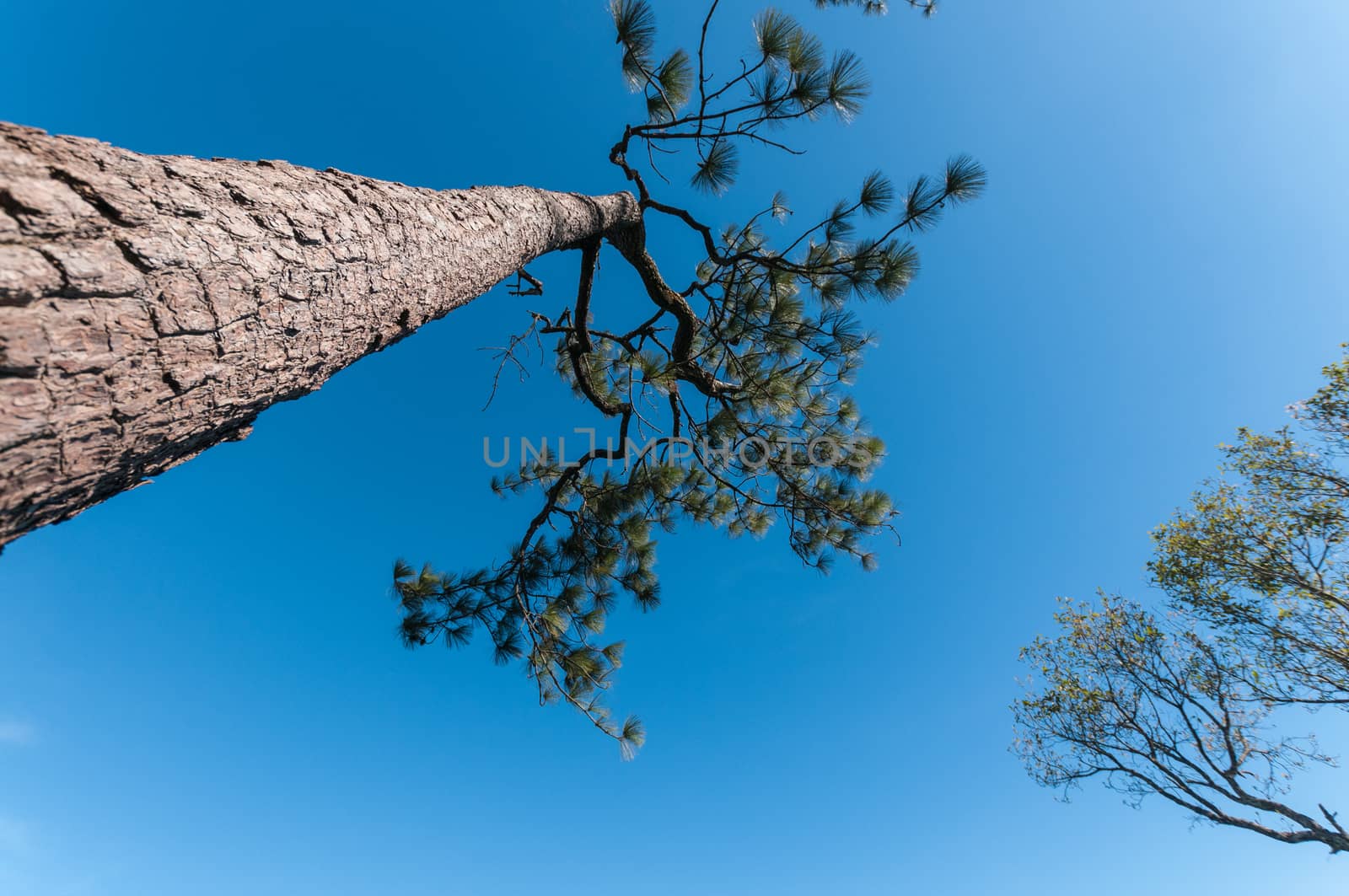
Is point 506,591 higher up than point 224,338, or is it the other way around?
point 506,591

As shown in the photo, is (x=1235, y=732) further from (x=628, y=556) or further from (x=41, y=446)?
(x=41, y=446)

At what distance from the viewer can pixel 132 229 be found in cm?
78

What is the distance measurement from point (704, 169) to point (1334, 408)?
20.1ft

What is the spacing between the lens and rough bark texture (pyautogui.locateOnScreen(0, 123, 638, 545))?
2.18 ft

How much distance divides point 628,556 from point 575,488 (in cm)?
73

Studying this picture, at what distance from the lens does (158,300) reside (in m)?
0.80

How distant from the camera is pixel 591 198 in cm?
281

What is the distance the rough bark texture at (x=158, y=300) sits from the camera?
0.66 meters

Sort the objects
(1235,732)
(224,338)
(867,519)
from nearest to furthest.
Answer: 1. (224,338)
2. (867,519)
3. (1235,732)

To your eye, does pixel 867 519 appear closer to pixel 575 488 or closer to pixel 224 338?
pixel 575 488

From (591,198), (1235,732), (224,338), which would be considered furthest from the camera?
(1235,732)

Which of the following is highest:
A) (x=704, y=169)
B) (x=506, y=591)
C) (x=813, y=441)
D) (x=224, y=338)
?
(x=704, y=169)

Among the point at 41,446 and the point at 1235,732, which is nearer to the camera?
the point at 41,446

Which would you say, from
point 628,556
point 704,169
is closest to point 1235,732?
point 628,556
